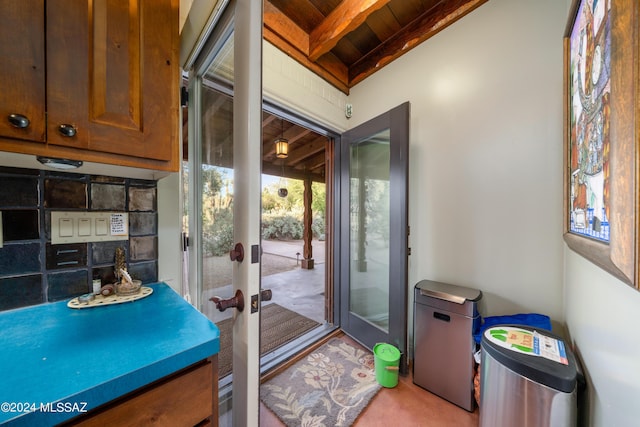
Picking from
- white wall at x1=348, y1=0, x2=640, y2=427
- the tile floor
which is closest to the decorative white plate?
the tile floor

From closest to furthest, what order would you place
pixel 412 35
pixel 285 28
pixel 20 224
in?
pixel 20 224
pixel 285 28
pixel 412 35

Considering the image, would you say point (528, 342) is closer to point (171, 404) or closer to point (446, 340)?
point (446, 340)

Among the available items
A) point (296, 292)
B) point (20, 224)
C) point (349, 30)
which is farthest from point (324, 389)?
point (349, 30)

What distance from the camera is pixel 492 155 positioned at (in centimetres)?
150

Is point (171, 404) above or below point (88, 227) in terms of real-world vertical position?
below

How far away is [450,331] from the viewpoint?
1416 millimetres

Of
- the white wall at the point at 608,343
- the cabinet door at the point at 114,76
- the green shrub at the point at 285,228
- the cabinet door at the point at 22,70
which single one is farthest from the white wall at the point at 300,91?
the green shrub at the point at 285,228

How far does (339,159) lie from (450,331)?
169cm

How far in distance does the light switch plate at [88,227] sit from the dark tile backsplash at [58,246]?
0.06 ft

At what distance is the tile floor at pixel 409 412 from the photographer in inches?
51.2

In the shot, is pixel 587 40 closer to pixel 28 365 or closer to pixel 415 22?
pixel 415 22

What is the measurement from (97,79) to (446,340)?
2.09 metres

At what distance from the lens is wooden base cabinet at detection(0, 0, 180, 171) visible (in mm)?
584

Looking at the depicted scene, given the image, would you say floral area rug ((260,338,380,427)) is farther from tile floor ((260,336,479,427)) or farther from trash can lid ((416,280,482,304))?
trash can lid ((416,280,482,304))
